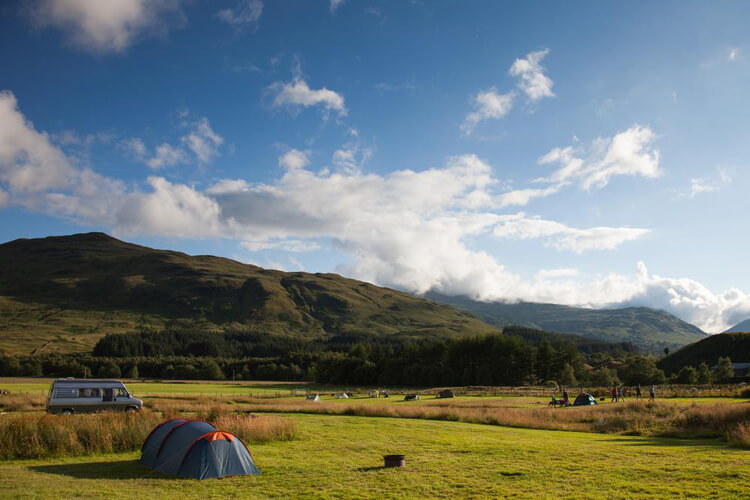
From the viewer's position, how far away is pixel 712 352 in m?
138

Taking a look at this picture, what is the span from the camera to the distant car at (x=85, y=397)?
35531 millimetres

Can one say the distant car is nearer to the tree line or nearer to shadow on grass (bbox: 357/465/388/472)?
shadow on grass (bbox: 357/465/388/472)

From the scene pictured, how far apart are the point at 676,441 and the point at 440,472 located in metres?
15.7

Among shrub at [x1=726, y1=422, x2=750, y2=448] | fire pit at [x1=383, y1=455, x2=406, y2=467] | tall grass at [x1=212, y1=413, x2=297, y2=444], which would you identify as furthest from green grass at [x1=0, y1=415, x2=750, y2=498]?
tall grass at [x1=212, y1=413, x2=297, y2=444]

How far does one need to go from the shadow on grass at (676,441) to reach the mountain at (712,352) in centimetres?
12652

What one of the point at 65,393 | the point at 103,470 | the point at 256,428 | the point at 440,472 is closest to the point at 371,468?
the point at 440,472

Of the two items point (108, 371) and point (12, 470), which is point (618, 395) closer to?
point (12, 470)

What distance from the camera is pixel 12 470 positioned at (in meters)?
18.4

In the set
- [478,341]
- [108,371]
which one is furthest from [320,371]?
[108,371]

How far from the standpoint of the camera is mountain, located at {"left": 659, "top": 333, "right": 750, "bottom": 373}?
133750 mm

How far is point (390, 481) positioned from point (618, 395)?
4995cm

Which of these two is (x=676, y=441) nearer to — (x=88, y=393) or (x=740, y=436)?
(x=740, y=436)

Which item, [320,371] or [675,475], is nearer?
[675,475]

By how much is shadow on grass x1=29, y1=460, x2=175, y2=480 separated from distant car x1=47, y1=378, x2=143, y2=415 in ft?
53.0
